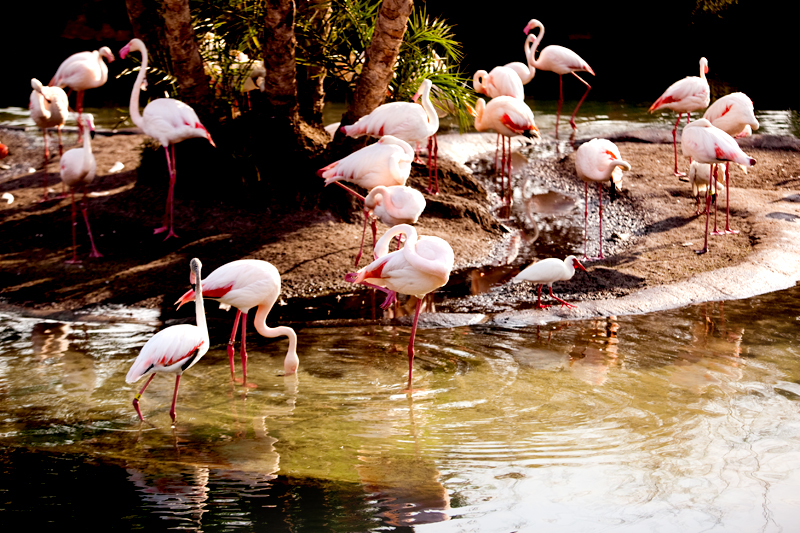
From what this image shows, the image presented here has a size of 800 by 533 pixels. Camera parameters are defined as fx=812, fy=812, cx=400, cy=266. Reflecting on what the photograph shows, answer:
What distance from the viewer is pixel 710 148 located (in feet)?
22.2

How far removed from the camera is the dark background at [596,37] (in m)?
15.6

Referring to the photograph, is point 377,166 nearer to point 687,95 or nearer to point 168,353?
point 168,353

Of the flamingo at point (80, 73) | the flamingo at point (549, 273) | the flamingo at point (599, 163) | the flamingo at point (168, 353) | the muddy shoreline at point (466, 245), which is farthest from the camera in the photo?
the flamingo at point (80, 73)

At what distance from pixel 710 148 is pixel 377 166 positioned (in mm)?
2790

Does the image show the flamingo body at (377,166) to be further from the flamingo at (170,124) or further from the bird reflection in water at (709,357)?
the bird reflection in water at (709,357)

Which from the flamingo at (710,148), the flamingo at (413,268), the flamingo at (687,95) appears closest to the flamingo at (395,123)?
the flamingo at (413,268)

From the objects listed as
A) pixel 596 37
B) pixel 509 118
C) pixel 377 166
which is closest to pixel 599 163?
pixel 509 118

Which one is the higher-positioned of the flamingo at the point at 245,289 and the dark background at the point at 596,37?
the dark background at the point at 596,37

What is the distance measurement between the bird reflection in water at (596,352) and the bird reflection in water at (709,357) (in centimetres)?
38

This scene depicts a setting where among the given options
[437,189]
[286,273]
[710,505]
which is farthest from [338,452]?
[437,189]

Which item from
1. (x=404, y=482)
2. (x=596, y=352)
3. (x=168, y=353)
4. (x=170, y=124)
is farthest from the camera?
(x=170, y=124)

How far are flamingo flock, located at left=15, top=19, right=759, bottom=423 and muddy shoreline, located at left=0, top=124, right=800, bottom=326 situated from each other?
20 cm

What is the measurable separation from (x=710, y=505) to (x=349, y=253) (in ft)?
12.9

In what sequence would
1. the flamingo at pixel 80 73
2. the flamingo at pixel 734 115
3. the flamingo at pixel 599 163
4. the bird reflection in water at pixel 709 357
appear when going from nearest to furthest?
the bird reflection in water at pixel 709 357
the flamingo at pixel 599 163
the flamingo at pixel 734 115
the flamingo at pixel 80 73
